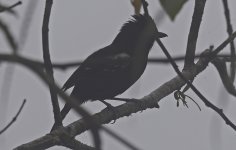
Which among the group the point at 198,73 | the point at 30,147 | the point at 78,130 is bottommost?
the point at 30,147

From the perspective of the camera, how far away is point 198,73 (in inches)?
193

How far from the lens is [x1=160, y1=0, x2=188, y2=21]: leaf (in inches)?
57.3

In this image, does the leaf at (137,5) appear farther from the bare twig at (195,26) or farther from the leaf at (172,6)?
the bare twig at (195,26)

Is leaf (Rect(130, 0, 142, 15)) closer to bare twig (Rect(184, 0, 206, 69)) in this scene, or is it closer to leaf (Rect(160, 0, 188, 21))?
leaf (Rect(160, 0, 188, 21))

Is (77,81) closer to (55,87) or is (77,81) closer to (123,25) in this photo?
(123,25)

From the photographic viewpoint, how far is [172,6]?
4.85 ft

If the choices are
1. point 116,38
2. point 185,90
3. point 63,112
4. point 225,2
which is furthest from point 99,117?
point 225,2

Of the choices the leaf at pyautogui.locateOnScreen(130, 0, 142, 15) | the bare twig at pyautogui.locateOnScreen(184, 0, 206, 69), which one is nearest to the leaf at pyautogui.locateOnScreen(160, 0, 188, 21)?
the leaf at pyautogui.locateOnScreen(130, 0, 142, 15)

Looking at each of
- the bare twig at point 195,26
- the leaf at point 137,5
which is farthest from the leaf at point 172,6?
the bare twig at point 195,26

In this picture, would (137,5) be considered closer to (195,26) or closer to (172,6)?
(172,6)

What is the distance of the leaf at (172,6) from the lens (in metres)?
1.46

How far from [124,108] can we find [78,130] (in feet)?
3.25

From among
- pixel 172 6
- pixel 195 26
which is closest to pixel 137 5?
pixel 172 6

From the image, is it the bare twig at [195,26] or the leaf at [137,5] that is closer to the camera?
the leaf at [137,5]
